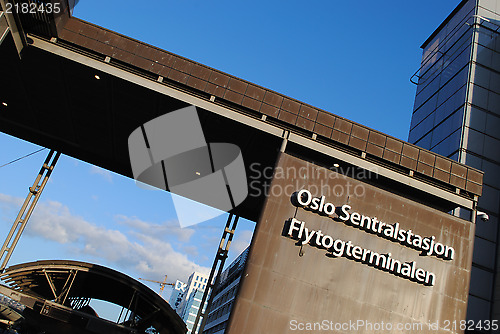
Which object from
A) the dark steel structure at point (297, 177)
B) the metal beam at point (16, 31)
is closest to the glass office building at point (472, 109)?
the dark steel structure at point (297, 177)

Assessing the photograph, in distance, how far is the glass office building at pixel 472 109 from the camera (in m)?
24.8

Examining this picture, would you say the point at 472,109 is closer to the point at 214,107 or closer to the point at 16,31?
the point at 214,107

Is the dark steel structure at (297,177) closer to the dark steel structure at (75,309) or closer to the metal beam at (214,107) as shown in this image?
the metal beam at (214,107)

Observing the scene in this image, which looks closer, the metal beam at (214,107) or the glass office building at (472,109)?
the metal beam at (214,107)

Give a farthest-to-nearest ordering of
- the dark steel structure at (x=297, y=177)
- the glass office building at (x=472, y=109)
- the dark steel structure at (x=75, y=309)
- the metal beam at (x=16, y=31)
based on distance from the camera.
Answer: the glass office building at (x=472, y=109) → the dark steel structure at (x=75, y=309) → the dark steel structure at (x=297, y=177) → the metal beam at (x=16, y=31)

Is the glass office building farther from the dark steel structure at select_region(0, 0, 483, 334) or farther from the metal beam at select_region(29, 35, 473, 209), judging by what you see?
the metal beam at select_region(29, 35, 473, 209)

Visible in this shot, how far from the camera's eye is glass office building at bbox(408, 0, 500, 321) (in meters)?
24.8

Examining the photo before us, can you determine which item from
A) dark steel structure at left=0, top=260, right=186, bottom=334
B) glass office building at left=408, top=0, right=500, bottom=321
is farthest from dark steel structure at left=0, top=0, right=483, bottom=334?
dark steel structure at left=0, top=260, right=186, bottom=334

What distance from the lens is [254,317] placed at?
49.4ft

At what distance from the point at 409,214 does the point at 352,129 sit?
15.0 feet

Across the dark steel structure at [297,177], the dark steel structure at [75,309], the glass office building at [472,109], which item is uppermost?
the glass office building at [472,109]

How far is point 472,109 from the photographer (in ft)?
93.5

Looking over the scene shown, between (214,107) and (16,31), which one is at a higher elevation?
(214,107)

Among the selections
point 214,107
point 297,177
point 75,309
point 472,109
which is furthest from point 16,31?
point 472,109
